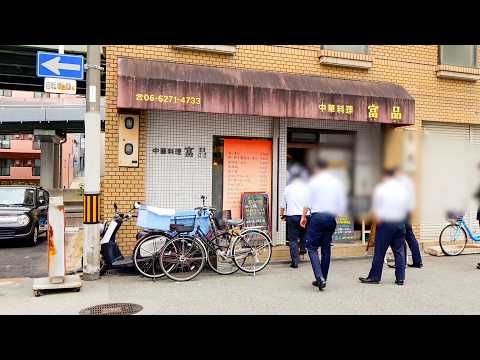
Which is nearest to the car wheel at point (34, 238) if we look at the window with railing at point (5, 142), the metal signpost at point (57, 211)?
the metal signpost at point (57, 211)

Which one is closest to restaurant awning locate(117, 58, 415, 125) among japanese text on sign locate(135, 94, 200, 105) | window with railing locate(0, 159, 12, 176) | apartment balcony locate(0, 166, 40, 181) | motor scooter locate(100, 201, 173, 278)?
japanese text on sign locate(135, 94, 200, 105)

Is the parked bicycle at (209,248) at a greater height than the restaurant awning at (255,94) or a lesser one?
lesser

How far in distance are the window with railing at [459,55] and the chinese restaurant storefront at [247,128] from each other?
1822 mm

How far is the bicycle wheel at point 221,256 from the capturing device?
7.27 m

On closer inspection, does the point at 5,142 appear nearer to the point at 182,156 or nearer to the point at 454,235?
the point at 182,156

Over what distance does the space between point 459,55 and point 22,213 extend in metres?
11.4

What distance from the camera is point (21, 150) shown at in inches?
1646

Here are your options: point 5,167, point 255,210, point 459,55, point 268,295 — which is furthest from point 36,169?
point 268,295

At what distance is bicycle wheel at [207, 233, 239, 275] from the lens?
7.27m

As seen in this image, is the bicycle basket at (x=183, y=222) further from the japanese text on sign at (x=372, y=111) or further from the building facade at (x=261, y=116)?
the japanese text on sign at (x=372, y=111)

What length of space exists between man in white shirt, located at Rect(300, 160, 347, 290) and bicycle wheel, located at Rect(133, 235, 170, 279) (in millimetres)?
2417

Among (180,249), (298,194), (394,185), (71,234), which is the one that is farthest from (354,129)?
(71,234)

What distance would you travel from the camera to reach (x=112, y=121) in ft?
25.6

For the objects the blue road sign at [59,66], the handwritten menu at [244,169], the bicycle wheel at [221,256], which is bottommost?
the bicycle wheel at [221,256]
